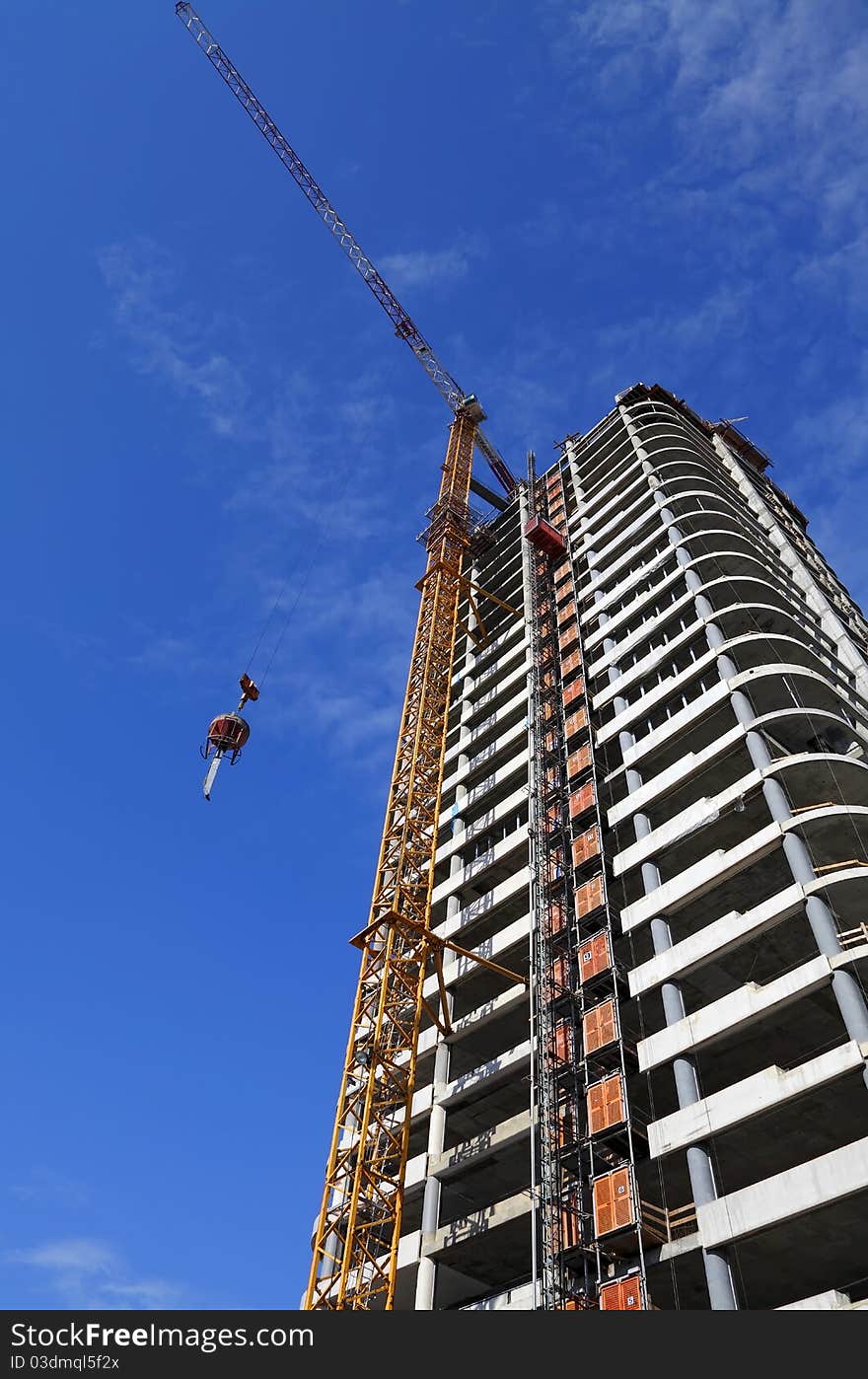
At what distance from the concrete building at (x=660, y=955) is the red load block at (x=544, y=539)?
5.71m

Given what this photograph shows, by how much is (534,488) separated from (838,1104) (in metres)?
55.7

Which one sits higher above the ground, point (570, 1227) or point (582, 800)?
point (582, 800)

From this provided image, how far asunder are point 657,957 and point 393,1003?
1175 centimetres

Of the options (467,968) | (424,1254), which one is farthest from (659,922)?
(424,1254)

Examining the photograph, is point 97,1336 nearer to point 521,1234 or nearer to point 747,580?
point 521,1234

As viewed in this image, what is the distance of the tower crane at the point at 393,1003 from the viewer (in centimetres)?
3606

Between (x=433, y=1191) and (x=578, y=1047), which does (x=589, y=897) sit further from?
(x=433, y=1191)

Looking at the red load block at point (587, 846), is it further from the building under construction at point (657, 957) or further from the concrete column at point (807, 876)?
the concrete column at point (807, 876)

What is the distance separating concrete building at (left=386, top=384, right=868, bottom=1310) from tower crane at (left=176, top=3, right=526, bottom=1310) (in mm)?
2500

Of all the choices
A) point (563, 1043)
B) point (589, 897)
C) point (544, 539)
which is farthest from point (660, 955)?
point (544, 539)

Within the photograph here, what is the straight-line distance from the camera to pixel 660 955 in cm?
3734

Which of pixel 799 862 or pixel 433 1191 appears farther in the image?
pixel 433 1191

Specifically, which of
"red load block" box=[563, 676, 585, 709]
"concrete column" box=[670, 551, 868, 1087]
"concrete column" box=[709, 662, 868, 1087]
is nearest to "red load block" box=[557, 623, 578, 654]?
"red load block" box=[563, 676, 585, 709]

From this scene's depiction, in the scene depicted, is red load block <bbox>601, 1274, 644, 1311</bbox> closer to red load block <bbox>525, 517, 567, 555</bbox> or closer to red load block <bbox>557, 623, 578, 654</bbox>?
red load block <bbox>557, 623, 578, 654</bbox>
